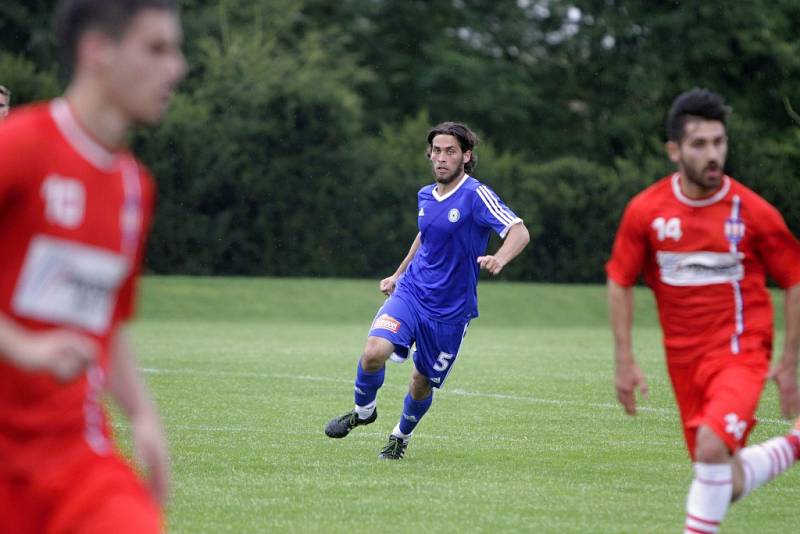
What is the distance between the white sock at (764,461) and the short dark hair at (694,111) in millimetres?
1391

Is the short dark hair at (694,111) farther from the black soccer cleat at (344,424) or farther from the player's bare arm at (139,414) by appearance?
the black soccer cleat at (344,424)

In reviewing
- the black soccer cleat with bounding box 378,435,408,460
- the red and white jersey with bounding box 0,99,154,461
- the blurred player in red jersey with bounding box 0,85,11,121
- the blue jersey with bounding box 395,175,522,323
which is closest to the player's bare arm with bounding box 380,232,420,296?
the blue jersey with bounding box 395,175,522,323

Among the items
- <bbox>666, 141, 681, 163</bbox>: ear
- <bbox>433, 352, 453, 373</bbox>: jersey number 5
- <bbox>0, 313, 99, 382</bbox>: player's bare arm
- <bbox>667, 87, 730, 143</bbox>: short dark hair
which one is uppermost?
<bbox>667, 87, 730, 143</bbox>: short dark hair

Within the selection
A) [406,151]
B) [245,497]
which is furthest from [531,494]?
[406,151]

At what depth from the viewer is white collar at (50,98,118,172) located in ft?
11.1

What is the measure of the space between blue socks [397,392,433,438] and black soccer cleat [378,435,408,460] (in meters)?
0.05

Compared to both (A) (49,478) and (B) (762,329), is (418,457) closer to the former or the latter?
(B) (762,329)

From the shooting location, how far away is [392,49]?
45281mm

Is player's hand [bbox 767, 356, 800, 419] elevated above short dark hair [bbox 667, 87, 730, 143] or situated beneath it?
situated beneath

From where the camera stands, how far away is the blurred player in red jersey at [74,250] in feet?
10.7

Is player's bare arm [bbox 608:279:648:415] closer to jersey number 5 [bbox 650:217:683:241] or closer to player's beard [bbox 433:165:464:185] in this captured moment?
jersey number 5 [bbox 650:217:683:241]

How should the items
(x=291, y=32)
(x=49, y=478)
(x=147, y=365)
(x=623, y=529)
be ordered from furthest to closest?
(x=291, y=32) < (x=147, y=365) < (x=623, y=529) < (x=49, y=478)

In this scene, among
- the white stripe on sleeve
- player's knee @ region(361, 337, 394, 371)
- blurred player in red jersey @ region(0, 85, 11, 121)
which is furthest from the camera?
blurred player in red jersey @ region(0, 85, 11, 121)

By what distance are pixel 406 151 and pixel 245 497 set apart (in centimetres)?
2970
